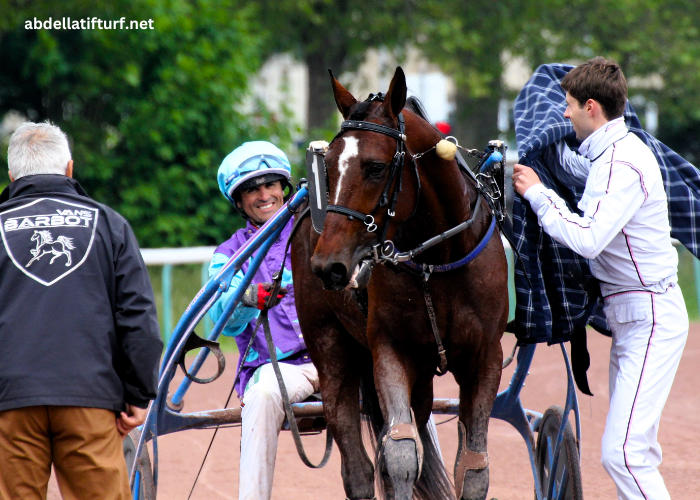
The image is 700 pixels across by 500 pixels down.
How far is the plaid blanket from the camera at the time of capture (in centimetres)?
327

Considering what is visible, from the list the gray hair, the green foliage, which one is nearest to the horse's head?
the gray hair

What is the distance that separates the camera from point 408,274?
2.90m

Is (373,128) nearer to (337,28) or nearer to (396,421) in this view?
(396,421)

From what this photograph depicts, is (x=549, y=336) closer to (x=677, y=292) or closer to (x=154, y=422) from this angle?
(x=677, y=292)

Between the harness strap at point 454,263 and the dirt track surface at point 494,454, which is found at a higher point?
the harness strap at point 454,263

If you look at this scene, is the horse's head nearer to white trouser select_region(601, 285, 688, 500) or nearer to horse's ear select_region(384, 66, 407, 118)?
horse's ear select_region(384, 66, 407, 118)

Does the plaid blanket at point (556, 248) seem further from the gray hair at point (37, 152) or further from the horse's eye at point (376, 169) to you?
the gray hair at point (37, 152)

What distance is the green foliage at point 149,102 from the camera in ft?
33.0

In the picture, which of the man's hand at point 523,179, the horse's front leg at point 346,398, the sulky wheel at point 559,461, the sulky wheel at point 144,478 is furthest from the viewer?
the sulky wheel at point 144,478

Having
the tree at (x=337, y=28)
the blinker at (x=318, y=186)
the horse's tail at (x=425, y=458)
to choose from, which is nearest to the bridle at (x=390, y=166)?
the blinker at (x=318, y=186)

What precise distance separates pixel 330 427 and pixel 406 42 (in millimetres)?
12576

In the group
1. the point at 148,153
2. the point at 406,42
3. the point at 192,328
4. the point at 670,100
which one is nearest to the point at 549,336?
the point at 192,328

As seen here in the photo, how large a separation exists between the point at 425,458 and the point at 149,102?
7709mm

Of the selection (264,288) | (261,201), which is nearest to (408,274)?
(264,288)
